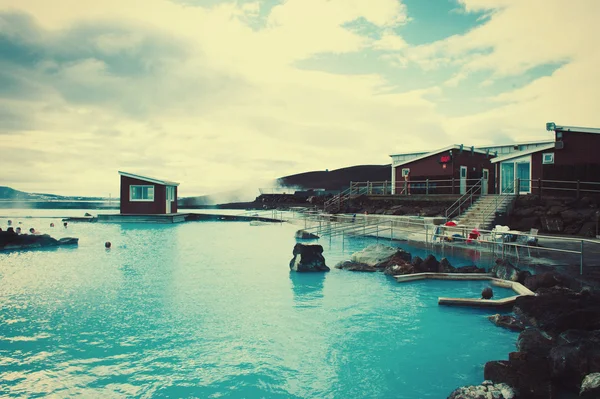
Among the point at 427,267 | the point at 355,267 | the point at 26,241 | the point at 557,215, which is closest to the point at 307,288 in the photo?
the point at 355,267

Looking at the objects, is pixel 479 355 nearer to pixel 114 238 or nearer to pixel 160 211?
pixel 114 238

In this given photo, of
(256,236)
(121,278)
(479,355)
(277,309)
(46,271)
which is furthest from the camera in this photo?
(256,236)

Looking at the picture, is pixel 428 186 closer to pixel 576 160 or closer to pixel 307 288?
pixel 576 160

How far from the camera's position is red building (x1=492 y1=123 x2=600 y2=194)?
2258cm

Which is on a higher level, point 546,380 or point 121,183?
point 121,183

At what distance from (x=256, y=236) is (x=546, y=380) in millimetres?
24511

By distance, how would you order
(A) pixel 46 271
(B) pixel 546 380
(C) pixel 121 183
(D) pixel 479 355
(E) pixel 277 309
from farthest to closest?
(C) pixel 121 183
(A) pixel 46 271
(E) pixel 277 309
(D) pixel 479 355
(B) pixel 546 380

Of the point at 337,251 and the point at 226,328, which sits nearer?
the point at 226,328

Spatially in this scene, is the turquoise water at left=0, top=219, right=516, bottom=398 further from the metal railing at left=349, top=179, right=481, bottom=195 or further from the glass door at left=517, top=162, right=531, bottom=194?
the metal railing at left=349, top=179, right=481, bottom=195

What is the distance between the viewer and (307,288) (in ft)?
42.9

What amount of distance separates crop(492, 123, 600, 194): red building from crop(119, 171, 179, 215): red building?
30.1 metres

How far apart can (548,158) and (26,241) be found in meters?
30.8

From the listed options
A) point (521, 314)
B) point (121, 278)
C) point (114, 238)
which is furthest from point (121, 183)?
point (521, 314)

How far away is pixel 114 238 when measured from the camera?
90.1ft
